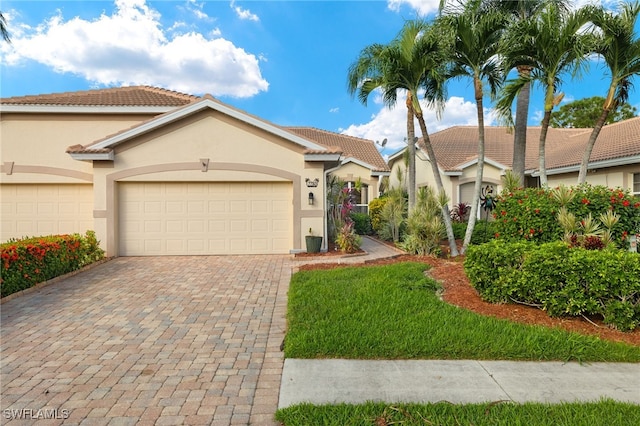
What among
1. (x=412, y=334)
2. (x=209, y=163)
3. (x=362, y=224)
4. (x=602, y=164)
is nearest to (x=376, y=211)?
(x=362, y=224)

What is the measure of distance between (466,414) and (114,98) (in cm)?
1571

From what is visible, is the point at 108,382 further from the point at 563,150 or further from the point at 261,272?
the point at 563,150

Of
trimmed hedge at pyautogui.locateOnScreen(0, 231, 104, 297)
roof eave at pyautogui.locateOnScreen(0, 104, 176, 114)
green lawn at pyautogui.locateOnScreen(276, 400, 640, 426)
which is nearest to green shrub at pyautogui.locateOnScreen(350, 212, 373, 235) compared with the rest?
roof eave at pyautogui.locateOnScreen(0, 104, 176, 114)

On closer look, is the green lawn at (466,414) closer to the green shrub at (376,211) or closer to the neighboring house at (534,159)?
the neighboring house at (534,159)

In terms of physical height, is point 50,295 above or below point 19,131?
below

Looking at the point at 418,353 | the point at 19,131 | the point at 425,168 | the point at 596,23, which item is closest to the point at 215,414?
the point at 418,353

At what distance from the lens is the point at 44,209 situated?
1191cm

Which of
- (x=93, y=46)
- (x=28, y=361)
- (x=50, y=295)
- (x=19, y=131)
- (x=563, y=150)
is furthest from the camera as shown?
(x=563, y=150)

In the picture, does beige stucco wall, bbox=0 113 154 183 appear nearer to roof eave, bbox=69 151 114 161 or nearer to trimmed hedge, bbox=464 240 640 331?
roof eave, bbox=69 151 114 161

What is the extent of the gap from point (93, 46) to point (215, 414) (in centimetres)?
1185

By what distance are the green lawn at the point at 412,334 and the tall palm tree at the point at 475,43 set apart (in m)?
5.90

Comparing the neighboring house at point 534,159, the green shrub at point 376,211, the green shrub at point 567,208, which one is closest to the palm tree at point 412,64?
the green shrub at point 567,208

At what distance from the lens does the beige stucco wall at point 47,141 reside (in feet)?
39.3

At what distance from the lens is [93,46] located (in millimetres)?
10539
